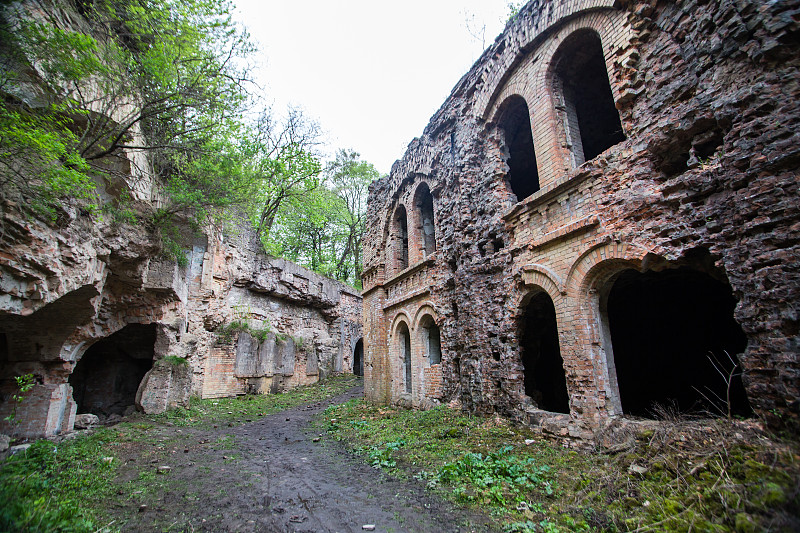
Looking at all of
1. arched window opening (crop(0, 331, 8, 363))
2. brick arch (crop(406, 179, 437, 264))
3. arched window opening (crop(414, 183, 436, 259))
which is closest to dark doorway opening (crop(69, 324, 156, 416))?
arched window opening (crop(0, 331, 8, 363))

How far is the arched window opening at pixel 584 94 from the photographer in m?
6.93

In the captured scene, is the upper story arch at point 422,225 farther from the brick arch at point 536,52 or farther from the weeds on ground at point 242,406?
the weeds on ground at point 242,406

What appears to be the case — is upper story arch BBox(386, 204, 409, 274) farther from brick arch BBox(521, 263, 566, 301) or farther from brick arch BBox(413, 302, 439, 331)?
brick arch BBox(521, 263, 566, 301)

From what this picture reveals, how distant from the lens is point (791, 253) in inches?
139

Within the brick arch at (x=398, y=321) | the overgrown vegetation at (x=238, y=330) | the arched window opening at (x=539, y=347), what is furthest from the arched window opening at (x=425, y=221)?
the overgrown vegetation at (x=238, y=330)

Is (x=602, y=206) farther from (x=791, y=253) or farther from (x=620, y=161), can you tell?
(x=791, y=253)

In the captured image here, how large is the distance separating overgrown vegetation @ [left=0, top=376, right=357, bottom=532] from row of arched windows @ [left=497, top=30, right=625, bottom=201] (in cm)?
820

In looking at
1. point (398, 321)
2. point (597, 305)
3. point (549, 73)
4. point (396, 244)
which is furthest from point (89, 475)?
point (549, 73)

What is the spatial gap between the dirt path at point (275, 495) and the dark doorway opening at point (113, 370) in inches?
195

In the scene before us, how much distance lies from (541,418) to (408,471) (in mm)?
2614

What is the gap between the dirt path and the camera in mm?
3527

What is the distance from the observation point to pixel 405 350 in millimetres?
11797

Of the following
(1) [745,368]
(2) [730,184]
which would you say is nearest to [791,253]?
(2) [730,184]

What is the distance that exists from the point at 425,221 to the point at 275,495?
903 cm
